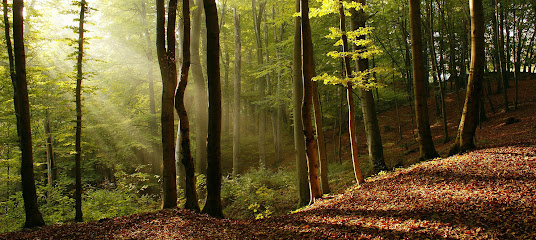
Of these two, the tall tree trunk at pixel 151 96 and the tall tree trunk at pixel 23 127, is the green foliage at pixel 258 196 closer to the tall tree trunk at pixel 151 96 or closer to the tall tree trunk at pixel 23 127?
the tall tree trunk at pixel 151 96

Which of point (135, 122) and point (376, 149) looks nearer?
point (376, 149)

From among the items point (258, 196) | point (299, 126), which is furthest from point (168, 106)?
point (258, 196)

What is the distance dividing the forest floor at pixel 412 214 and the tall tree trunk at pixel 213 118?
51cm

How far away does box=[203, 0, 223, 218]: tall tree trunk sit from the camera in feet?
21.8

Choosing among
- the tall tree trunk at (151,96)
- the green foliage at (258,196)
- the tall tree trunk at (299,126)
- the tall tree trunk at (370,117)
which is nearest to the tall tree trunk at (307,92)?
the tall tree trunk at (299,126)

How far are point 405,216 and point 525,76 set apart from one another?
28509mm

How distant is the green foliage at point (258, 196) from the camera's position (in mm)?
10617

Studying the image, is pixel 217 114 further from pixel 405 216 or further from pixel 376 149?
pixel 376 149

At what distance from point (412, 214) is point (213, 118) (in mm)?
4576

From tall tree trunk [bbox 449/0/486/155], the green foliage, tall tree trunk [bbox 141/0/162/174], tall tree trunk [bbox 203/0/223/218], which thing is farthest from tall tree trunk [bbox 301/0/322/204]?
tall tree trunk [bbox 141/0/162/174]

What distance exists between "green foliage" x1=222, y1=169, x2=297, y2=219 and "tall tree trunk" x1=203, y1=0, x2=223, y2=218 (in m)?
3.44

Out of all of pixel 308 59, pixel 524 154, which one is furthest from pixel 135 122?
pixel 524 154

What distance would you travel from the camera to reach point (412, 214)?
445 centimetres

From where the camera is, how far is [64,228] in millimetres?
6137
